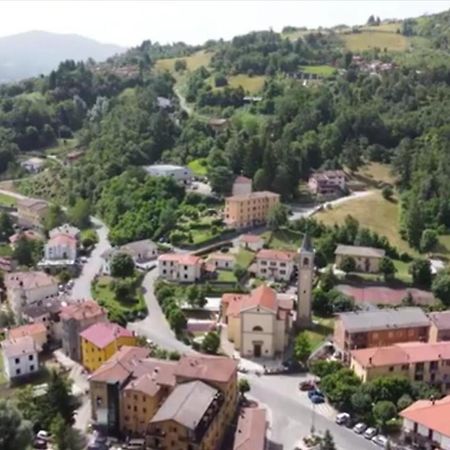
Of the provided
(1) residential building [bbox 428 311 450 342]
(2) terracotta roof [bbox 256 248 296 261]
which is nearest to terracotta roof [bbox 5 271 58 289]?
(2) terracotta roof [bbox 256 248 296 261]

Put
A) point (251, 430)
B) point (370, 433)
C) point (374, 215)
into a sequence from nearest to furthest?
point (251, 430) < point (370, 433) < point (374, 215)

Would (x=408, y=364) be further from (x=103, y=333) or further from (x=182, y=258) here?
(x=182, y=258)

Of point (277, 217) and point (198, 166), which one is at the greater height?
point (198, 166)

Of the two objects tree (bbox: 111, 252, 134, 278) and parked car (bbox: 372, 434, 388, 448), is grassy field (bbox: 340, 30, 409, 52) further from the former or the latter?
parked car (bbox: 372, 434, 388, 448)

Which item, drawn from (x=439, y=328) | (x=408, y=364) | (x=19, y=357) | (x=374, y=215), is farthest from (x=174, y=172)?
(x=408, y=364)

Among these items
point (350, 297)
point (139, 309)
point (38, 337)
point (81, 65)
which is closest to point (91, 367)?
point (38, 337)

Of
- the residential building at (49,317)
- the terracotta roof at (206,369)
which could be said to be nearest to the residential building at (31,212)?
the residential building at (49,317)
